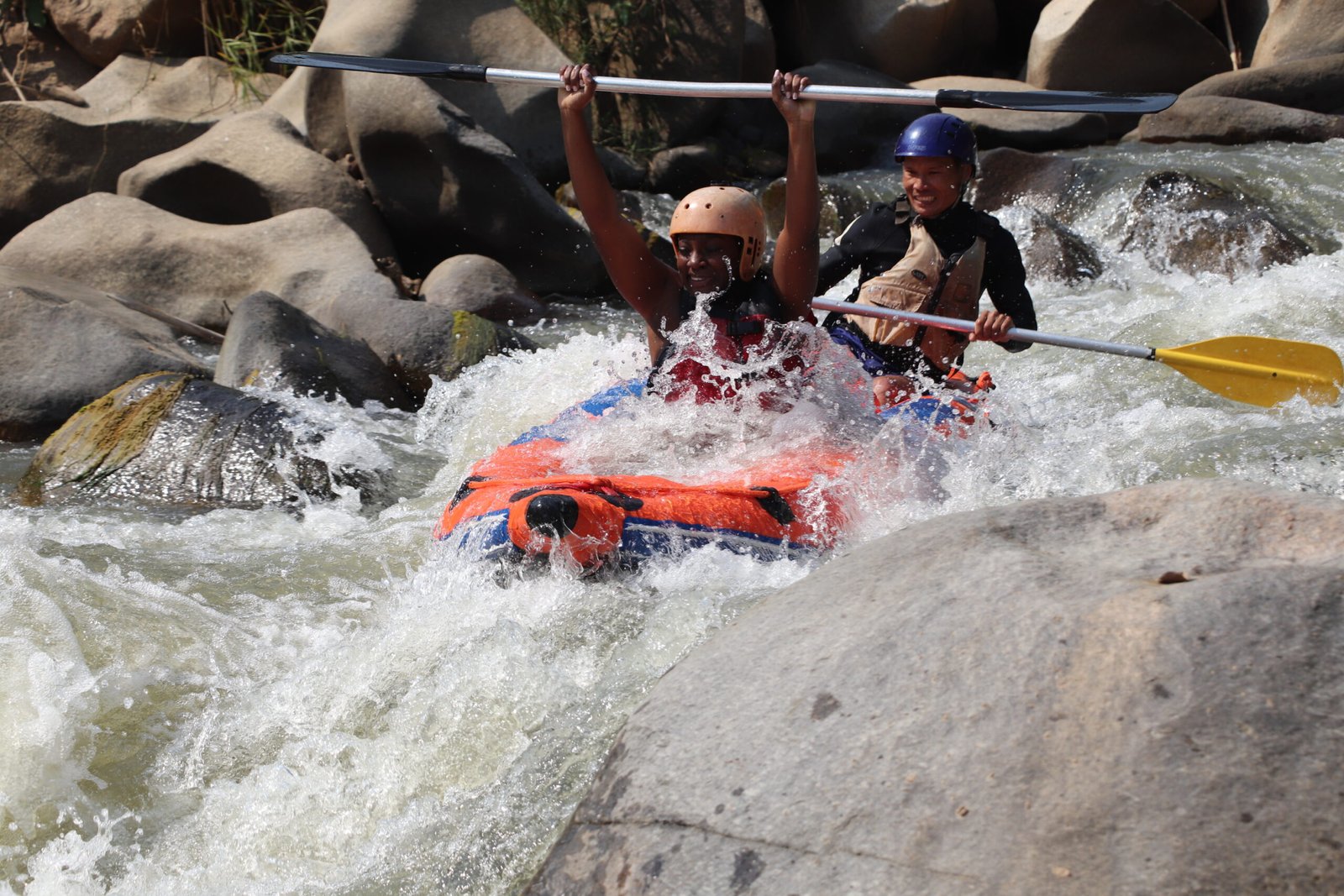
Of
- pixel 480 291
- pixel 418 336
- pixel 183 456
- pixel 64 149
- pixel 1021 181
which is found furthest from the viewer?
pixel 1021 181

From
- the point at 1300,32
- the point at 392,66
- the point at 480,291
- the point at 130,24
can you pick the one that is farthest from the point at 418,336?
the point at 1300,32

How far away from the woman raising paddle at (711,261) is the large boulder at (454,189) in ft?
14.5

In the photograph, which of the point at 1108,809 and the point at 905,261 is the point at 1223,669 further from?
the point at 905,261

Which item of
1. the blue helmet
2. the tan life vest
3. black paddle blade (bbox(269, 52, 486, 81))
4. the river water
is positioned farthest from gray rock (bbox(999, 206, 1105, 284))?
black paddle blade (bbox(269, 52, 486, 81))

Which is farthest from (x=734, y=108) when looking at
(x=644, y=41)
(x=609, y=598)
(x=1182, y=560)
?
(x=1182, y=560)

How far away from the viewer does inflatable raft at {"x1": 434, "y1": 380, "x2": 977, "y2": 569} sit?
3.31 m

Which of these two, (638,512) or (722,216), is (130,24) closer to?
(722,216)

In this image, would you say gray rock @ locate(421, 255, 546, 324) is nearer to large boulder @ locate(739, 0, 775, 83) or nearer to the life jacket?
the life jacket

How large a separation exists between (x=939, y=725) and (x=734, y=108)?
10518 millimetres

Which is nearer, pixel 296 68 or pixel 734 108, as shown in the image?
pixel 296 68

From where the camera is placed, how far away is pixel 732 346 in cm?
400

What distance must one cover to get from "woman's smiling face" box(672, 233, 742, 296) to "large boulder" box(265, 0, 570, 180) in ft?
18.6

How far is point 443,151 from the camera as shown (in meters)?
8.41

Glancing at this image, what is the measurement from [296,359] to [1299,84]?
852 centimetres
